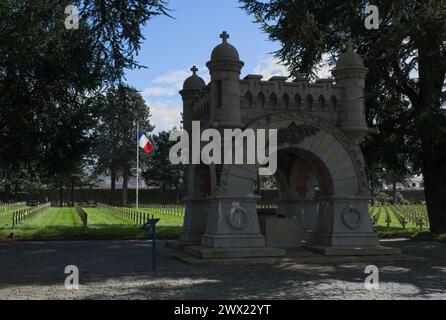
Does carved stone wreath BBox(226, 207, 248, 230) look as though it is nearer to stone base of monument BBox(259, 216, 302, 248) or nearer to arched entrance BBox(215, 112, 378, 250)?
arched entrance BBox(215, 112, 378, 250)

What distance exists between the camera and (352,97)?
16953mm

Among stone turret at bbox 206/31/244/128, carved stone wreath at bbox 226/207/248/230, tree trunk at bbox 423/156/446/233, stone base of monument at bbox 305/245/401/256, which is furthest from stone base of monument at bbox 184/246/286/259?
tree trunk at bbox 423/156/446/233

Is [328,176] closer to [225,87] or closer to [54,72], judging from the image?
[225,87]

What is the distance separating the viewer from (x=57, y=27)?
776 inches

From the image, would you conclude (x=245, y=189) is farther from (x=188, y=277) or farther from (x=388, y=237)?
(x=388, y=237)

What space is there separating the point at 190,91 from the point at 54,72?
6253 millimetres

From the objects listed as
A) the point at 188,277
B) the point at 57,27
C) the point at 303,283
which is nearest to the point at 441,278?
the point at 303,283

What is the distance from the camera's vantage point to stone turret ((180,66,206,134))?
65.4ft

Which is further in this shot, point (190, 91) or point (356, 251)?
point (190, 91)

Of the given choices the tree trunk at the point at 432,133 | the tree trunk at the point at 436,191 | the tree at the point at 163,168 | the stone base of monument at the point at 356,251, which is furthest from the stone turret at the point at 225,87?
the tree at the point at 163,168

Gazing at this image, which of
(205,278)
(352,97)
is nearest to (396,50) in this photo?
Result: (352,97)

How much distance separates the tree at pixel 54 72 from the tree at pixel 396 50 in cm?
707
